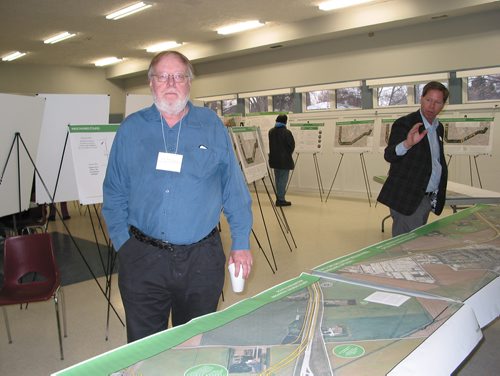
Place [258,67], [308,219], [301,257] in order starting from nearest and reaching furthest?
1. [301,257]
2. [308,219]
3. [258,67]

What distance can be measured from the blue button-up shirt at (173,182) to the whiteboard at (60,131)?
5.45ft

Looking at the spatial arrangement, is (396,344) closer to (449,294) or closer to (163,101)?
(449,294)

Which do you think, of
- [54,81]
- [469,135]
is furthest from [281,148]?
[54,81]

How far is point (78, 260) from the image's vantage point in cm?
491

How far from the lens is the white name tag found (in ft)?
5.46

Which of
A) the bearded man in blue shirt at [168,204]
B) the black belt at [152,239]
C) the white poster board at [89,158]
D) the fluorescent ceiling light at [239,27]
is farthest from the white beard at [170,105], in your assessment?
the fluorescent ceiling light at [239,27]

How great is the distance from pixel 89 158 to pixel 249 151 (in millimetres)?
2077

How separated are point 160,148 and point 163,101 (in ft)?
0.59

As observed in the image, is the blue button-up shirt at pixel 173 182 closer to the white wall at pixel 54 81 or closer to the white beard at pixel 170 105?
the white beard at pixel 170 105

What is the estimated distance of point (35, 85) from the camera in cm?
1262

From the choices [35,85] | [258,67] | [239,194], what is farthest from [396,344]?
[35,85]

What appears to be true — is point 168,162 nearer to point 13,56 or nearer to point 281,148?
point 281,148

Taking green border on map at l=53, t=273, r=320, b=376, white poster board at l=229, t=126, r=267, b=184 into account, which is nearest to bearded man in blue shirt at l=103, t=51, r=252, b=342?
green border on map at l=53, t=273, r=320, b=376

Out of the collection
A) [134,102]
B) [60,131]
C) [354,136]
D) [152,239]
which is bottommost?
[152,239]
